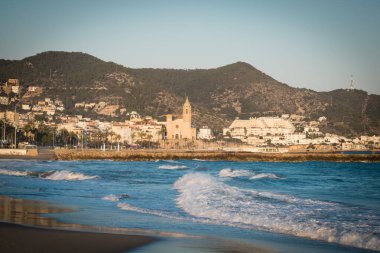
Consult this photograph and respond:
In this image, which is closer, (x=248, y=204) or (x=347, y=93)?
(x=248, y=204)

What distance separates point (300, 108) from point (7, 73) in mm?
97051

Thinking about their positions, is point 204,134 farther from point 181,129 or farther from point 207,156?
point 207,156

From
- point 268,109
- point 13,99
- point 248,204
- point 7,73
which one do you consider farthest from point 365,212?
point 268,109

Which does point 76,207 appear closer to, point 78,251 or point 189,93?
point 78,251

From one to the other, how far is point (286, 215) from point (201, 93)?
174184 millimetres

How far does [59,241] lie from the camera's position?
34.4ft

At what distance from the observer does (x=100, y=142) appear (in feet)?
377

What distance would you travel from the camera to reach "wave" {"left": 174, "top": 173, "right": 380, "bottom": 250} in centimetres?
1178

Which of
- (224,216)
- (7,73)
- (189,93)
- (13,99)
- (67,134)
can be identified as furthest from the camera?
(189,93)

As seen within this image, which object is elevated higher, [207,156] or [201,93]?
[201,93]

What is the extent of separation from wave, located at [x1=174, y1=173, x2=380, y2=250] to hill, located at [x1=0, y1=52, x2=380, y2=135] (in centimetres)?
13785

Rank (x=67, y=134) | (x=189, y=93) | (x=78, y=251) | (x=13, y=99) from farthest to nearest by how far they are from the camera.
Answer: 1. (x=189, y=93)
2. (x=13, y=99)
3. (x=67, y=134)
4. (x=78, y=251)

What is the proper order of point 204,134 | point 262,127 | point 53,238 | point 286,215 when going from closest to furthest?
point 53,238, point 286,215, point 204,134, point 262,127

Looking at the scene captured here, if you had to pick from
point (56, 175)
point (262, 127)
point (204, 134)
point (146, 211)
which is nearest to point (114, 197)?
point (146, 211)
